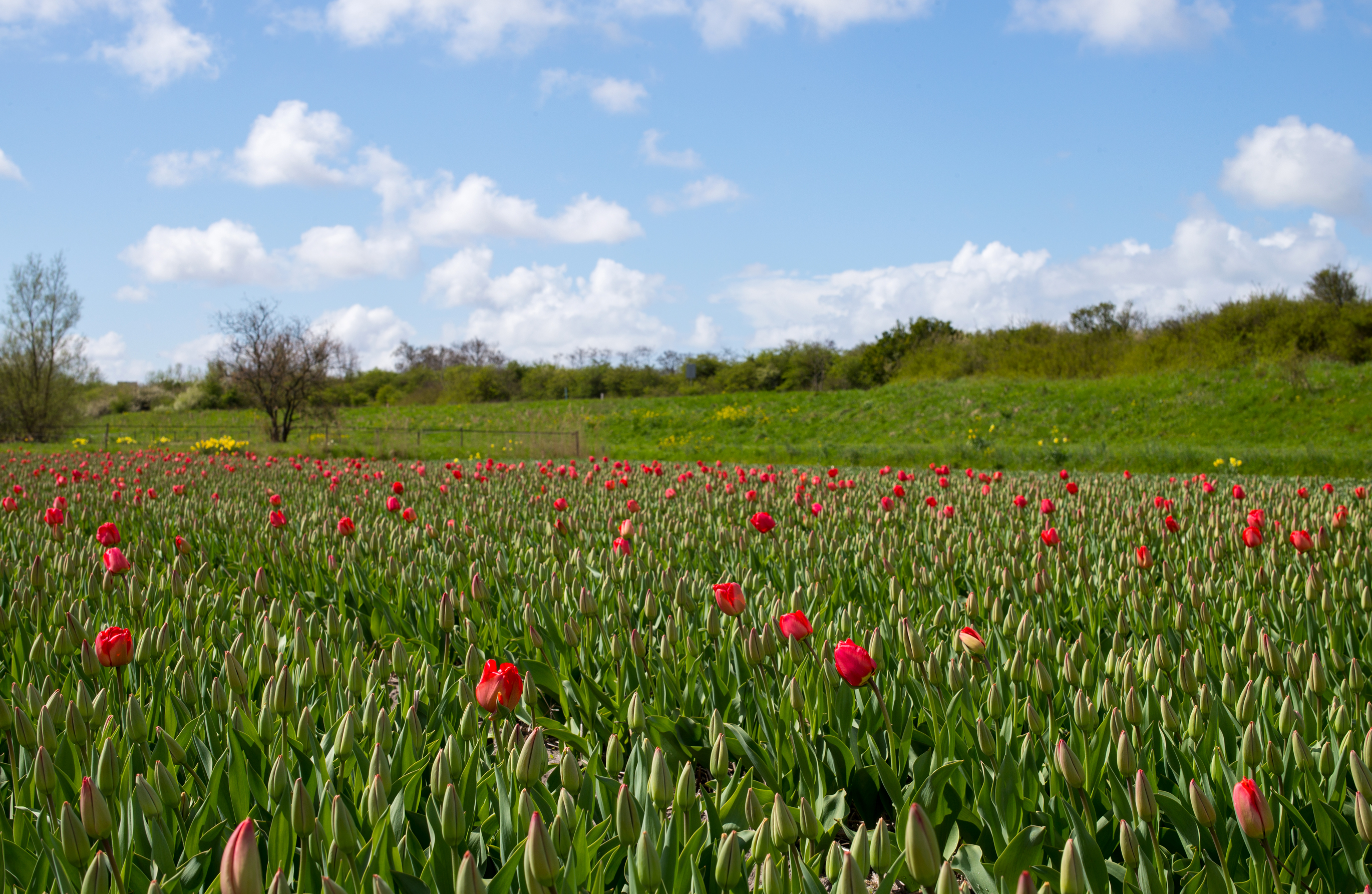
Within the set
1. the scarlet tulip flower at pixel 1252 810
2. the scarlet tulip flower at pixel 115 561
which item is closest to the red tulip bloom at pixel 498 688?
the scarlet tulip flower at pixel 1252 810

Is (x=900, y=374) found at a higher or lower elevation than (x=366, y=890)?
higher

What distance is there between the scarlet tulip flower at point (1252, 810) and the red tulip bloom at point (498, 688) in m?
1.41

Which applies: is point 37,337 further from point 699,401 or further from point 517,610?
point 517,610

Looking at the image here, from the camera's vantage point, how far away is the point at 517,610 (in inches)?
132

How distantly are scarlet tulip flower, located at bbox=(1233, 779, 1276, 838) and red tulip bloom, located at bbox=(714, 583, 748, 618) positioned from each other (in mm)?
1450

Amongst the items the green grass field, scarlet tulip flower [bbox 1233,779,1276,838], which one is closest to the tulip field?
scarlet tulip flower [bbox 1233,779,1276,838]

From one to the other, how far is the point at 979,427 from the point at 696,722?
26.8 metres

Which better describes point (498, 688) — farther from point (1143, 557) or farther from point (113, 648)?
point (1143, 557)

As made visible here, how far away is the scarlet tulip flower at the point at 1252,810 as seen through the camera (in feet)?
4.38

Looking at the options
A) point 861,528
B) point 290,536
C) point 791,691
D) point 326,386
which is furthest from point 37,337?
point 791,691

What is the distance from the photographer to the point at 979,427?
27297mm

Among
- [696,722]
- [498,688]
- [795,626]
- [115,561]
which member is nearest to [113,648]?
[498,688]

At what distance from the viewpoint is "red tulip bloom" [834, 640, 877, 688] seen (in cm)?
194

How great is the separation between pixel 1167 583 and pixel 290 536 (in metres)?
4.89
